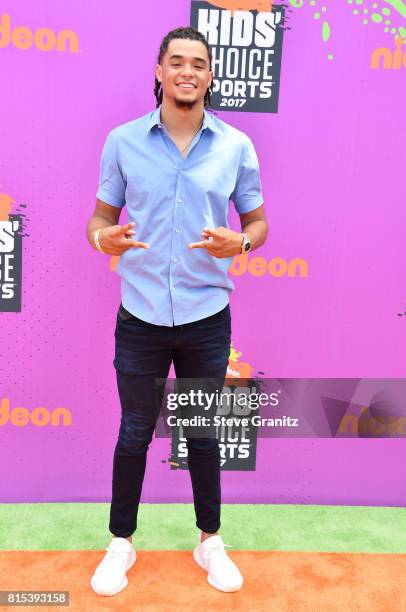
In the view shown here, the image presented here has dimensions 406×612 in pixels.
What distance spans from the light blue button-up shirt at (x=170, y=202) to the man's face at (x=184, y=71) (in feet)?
0.30

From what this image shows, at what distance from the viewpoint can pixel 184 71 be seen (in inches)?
68.4

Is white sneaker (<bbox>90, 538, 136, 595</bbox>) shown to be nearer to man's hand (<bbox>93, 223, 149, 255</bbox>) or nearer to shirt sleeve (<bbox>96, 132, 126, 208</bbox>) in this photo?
man's hand (<bbox>93, 223, 149, 255</bbox>)

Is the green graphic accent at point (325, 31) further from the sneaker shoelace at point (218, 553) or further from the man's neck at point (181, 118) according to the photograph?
the sneaker shoelace at point (218, 553)

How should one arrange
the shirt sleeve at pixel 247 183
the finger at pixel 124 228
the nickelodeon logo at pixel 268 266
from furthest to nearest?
the nickelodeon logo at pixel 268 266
the shirt sleeve at pixel 247 183
the finger at pixel 124 228

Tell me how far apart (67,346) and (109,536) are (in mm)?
743

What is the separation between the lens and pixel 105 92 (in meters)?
2.23

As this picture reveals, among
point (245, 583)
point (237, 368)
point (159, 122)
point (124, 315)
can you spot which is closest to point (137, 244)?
point (124, 315)

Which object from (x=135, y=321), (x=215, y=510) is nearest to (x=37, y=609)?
(x=215, y=510)

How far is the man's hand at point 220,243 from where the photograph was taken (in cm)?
170

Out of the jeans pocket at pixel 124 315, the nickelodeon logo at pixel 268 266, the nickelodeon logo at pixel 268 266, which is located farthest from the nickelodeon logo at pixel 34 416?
the nickelodeon logo at pixel 268 266

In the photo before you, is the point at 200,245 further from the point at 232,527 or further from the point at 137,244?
the point at 232,527

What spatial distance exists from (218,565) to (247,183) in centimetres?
127

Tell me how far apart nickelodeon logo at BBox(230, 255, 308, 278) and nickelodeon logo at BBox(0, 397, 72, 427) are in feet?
2.95

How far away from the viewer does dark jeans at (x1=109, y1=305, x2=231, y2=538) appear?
186cm
